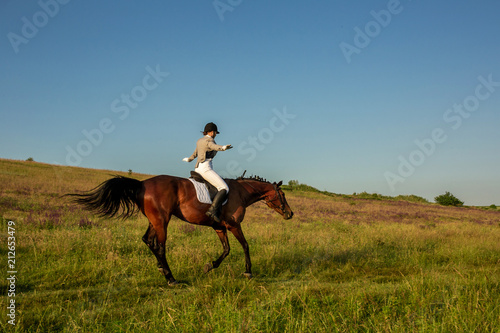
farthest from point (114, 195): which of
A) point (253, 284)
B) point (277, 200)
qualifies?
point (277, 200)

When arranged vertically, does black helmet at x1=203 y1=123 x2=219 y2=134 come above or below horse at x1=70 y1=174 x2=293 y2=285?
above

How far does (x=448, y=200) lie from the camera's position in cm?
5141

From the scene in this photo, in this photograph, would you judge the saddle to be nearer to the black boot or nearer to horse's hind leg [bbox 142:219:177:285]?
the black boot

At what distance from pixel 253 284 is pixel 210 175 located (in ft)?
8.67

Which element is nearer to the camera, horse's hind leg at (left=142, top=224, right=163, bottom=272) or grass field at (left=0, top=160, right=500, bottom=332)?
grass field at (left=0, top=160, right=500, bottom=332)

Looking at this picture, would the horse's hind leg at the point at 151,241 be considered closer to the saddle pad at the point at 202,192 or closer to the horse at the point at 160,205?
the horse at the point at 160,205

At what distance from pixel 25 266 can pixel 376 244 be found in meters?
10.7

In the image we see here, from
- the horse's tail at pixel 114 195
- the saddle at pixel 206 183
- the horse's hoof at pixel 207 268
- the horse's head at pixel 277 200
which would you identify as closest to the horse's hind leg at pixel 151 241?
the horse's tail at pixel 114 195

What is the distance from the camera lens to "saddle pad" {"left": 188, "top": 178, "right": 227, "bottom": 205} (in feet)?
23.9

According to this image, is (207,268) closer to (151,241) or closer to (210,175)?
(151,241)

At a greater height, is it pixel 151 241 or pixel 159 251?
pixel 151 241

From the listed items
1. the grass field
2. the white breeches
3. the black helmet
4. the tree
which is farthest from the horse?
the tree

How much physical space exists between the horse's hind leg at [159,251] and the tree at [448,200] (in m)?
55.7

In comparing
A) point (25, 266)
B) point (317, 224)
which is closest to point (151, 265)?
point (25, 266)
